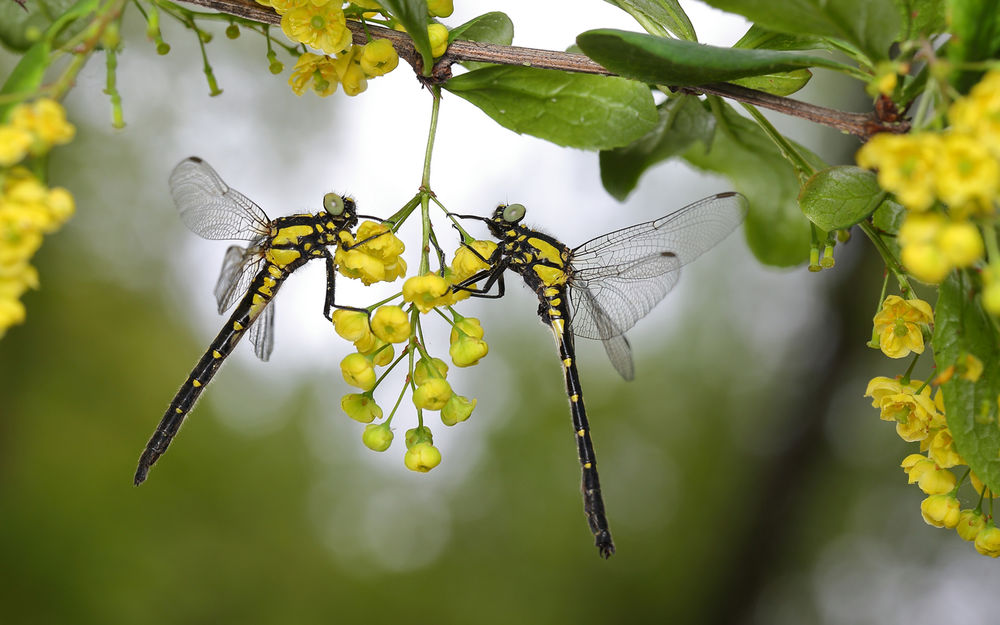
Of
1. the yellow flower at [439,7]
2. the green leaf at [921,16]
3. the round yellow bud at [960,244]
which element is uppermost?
the green leaf at [921,16]

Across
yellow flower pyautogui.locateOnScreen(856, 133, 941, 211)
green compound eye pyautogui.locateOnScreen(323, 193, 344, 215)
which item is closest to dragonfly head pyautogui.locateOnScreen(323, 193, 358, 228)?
green compound eye pyautogui.locateOnScreen(323, 193, 344, 215)

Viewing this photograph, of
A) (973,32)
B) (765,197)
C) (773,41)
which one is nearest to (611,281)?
(765,197)

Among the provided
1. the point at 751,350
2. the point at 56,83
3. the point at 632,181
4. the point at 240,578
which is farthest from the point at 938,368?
the point at 240,578

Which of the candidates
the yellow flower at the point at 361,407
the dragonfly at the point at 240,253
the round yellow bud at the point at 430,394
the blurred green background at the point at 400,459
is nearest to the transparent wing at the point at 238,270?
the dragonfly at the point at 240,253

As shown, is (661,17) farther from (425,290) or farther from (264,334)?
(264,334)

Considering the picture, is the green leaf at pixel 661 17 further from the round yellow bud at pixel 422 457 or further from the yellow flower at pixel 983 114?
the round yellow bud at pixel 422 457

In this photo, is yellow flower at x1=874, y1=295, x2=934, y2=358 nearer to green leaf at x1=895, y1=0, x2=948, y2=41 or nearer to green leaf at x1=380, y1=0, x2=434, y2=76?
green leaf at x1=895, y1=0, x2=948, y2=41
